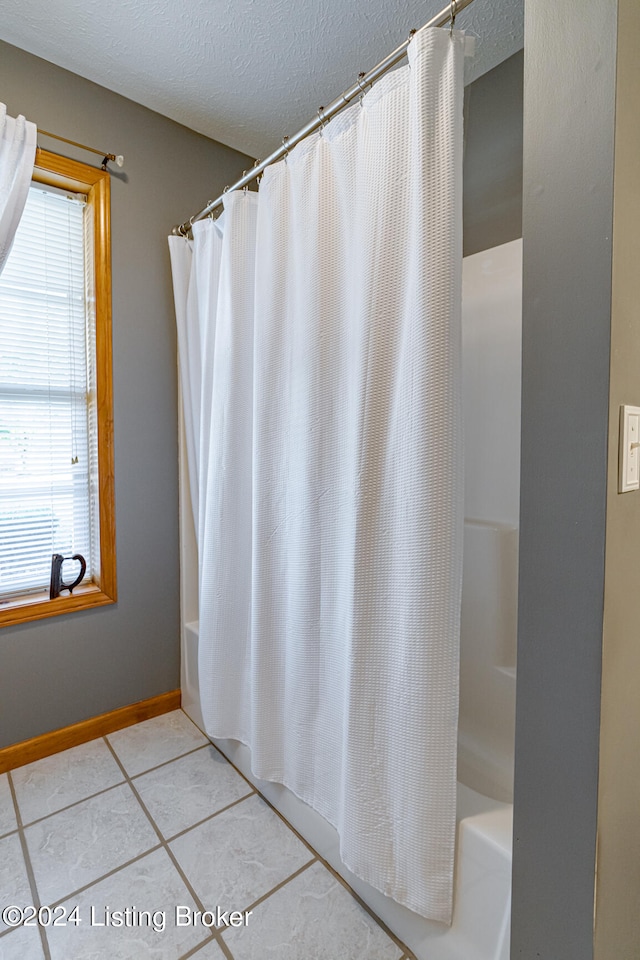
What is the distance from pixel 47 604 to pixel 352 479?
1317 mm

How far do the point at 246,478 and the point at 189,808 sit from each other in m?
1.06

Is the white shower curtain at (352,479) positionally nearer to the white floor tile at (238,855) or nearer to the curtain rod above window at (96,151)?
the white floor tile at (238,855)

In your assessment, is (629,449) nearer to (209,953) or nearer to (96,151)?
(209,953)

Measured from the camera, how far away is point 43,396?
1.77 metres

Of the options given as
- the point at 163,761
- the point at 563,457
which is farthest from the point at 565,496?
the point at 163,761

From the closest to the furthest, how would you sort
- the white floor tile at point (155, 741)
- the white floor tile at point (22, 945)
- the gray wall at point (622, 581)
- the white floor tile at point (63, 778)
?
the gray wall at point (622, 581)
the white floor tile at point (22, 945)
the white floor tile at point (63, 778)
the white floor tile at point (155, 741)

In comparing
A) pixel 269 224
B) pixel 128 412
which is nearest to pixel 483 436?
pixel 269 224

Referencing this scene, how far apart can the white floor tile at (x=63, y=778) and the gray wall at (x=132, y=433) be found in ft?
0.38

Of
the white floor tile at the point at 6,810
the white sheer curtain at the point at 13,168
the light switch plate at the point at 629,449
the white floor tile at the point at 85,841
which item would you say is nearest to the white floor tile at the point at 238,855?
the white floor tile at the point at 85,841

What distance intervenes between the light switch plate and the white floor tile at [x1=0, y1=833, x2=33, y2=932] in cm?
166

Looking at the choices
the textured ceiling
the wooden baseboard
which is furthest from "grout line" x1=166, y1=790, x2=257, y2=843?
the textured ceiling

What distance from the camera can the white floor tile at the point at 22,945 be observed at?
1074mm

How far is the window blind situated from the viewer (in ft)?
5.57

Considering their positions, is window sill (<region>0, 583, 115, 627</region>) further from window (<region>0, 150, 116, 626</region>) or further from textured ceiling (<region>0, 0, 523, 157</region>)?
textured ceiling (<region>0, 0, 523, 157</region>)
